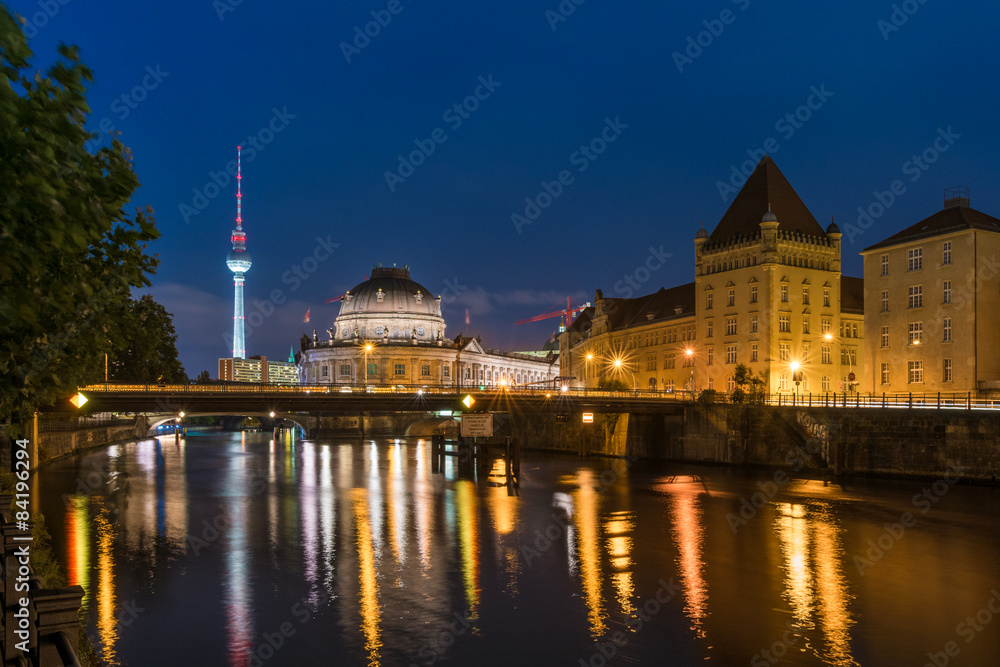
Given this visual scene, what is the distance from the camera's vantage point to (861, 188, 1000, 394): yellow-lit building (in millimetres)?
67688

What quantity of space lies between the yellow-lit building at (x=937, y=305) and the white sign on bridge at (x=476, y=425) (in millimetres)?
34766

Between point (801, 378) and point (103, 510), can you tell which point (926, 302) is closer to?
point (801, 378)

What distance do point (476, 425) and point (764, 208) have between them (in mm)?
46824

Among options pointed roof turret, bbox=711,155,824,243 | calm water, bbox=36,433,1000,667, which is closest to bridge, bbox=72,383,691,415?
calm water, bbox=36,433,1000,667

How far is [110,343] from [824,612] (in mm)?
19958

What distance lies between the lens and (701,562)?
3200cm

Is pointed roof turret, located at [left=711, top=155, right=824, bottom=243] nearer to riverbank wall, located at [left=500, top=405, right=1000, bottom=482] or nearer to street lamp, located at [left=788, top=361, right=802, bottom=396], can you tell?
street lamp, located at [left=788, top=361, right=802, bottom=396]

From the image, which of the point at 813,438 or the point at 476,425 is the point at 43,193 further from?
the point at 476,425

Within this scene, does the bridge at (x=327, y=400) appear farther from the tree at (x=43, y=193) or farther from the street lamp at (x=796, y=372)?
the tree at (x=43, y=193)

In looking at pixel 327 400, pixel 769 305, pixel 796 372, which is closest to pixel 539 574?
pixel 327 400

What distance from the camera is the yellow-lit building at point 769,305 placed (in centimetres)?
9369

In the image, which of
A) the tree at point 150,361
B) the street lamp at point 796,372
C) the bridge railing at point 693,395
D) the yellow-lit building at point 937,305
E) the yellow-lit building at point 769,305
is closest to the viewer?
the bridge railing at point 693,395

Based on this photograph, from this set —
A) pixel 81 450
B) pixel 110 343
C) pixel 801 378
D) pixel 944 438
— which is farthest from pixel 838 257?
pixel 110 343

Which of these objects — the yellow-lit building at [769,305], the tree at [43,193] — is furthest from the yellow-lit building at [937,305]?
the tree at [43,193]
